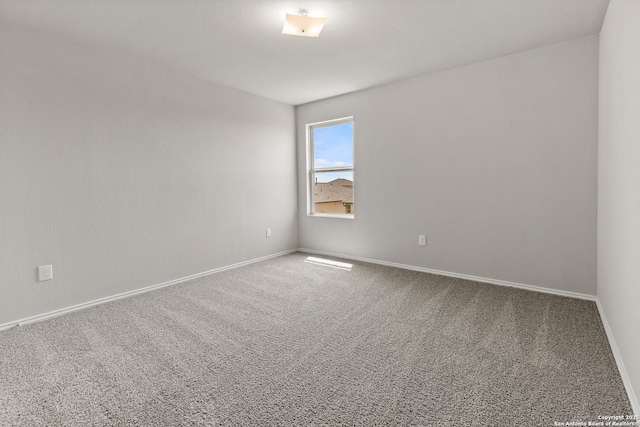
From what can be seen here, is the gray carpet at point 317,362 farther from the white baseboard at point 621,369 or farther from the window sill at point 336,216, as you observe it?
the window sill at point 336,216

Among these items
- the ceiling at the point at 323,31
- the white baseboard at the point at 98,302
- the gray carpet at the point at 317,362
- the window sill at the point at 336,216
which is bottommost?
the gray carpet at the point at 317,362

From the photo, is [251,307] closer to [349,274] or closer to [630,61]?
[349,274]

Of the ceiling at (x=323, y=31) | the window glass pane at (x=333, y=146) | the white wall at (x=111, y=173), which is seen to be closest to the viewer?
the ceiling at (x=323, y=31)

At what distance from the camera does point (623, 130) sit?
1721 millimetres

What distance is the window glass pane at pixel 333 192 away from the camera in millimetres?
4457

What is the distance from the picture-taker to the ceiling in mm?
2176

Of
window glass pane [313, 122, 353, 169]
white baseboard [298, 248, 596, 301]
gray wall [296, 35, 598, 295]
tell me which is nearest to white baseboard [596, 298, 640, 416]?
white baseboard [298, 248, 596, 301]

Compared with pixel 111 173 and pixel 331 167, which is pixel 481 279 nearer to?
pixel 331 167

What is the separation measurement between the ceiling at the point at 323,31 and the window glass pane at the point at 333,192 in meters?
1.51

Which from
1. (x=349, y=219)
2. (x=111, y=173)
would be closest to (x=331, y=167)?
(x=349, y=219)

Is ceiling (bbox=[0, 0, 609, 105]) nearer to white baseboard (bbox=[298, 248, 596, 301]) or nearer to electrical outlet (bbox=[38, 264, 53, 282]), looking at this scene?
electrical outlet (bbox=[38, 264, 53, 282])

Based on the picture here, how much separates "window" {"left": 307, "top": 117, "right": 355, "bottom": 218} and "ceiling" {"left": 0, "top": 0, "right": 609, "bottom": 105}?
44.7 inches

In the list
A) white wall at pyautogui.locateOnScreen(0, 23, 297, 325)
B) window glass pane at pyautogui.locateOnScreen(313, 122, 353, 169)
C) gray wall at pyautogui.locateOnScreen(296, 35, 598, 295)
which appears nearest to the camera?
white wall at pyautogui.locateOnScreen(0, 23, 297, 325)

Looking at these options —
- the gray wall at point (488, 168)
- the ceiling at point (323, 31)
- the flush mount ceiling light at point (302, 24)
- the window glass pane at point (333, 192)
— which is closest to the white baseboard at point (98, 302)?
the window glass pane at point (333, 192)
